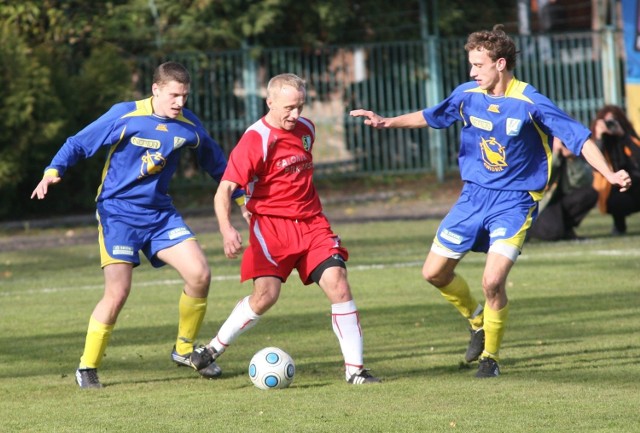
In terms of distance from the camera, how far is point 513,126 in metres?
7.77

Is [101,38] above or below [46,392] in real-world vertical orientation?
above

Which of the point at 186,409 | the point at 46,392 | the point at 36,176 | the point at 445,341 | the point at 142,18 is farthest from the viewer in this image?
the point at 142,18

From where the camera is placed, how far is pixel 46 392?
7.56 m

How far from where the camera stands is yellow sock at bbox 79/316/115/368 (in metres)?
7.74

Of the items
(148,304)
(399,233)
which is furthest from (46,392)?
(399,233)

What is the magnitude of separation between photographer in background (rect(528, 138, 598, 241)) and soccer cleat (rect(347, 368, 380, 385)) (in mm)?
8198

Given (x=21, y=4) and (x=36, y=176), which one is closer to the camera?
(x=36, y=176)

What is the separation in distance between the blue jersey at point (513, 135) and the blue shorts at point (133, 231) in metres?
1.86

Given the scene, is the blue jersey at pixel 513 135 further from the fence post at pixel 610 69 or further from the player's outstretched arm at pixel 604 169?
the fence post at pixel 610 69

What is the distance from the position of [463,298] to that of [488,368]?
0.88 meters

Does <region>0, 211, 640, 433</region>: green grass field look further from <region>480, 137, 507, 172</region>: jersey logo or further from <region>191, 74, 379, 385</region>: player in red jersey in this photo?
<region>480, 137, 507, 172</region>: jersey logo

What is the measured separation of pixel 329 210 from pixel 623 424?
15.9 metres

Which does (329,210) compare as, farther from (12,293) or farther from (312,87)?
(12,293)

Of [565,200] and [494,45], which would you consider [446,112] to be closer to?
[494,45]
